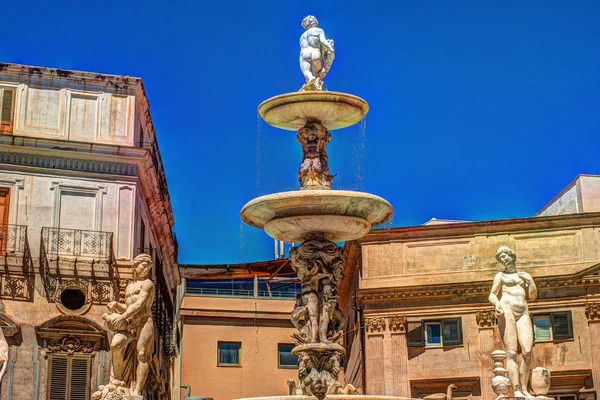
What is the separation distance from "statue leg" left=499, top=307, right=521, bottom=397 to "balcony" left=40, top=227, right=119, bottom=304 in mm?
21313

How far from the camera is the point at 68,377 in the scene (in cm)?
4112

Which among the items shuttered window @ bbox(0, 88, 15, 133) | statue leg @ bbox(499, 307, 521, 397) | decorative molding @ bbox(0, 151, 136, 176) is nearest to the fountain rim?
statue leg @ bbox(499, 307, 521, 397)

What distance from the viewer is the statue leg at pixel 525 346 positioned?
22.0m

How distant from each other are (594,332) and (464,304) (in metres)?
4.64

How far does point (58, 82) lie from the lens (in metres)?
44.4

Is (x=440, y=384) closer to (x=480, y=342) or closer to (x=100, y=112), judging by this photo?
(x=480, y=342)

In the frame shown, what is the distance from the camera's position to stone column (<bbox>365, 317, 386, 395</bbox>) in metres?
48.0

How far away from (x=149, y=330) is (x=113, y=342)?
0.72 m

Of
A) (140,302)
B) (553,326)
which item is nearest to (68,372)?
(553,326)

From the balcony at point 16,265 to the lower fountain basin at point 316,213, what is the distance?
67.6 ft

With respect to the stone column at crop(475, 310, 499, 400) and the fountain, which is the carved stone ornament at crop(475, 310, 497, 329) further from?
the fountain

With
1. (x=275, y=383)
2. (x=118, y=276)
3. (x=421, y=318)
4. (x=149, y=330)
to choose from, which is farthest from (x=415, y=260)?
(x=149, y=330)

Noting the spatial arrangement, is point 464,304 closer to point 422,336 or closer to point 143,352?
point 422,336

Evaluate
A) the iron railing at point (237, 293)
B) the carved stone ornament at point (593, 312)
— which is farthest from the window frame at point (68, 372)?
the iron railing at point (237, 293)
